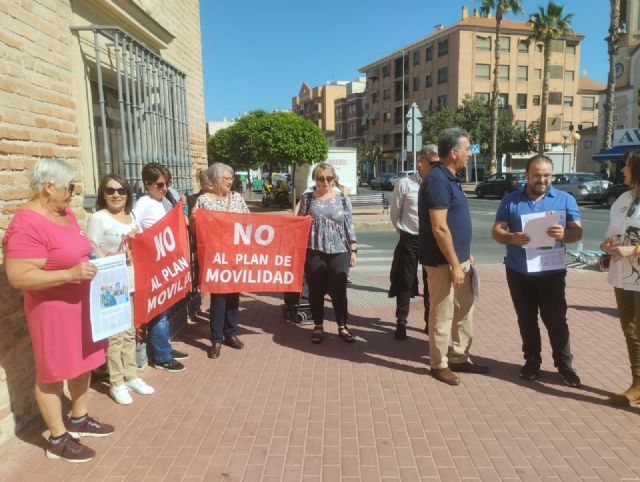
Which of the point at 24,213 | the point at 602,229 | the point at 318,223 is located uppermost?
the point at 24,213

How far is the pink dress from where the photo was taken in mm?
2699

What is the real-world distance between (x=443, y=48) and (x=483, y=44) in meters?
4.52

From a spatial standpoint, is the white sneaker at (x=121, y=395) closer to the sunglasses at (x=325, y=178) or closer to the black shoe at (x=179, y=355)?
the black shoe at (x=179, y=355)

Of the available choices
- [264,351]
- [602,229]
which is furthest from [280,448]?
[602,229]

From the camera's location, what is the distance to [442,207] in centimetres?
380

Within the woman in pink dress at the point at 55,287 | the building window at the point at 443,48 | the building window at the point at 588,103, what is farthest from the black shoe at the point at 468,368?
the building window at the point at 588,103

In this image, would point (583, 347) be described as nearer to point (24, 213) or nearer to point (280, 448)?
point (280, 448)

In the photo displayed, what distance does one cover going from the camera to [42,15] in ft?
12.2

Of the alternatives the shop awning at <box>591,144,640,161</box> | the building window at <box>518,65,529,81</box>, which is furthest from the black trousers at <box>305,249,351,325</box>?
the building window at <box>518,65,529,81</box>

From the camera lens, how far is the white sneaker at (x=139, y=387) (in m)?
3.96

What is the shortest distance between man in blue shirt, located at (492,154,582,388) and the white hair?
3.29 metres

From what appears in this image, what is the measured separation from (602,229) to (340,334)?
497 inches

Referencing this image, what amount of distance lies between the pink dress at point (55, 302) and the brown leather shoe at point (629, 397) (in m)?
3.83

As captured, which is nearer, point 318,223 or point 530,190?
point 530,190
